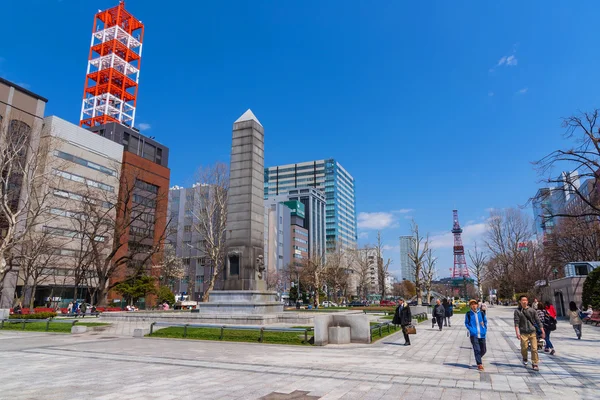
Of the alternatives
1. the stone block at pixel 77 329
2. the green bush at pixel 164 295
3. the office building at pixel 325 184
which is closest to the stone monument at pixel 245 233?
the stone block at pixel 77 329

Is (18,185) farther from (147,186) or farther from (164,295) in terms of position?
(147,186)

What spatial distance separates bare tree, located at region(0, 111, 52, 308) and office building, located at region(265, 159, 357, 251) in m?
109

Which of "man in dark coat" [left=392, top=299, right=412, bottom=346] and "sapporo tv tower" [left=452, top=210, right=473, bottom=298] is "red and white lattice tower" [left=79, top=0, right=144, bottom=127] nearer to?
"man in dark coat" [left=392, top=299, right=412, bottom=346]

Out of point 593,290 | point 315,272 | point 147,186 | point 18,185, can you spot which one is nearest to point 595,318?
point 593,290

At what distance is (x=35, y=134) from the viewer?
42969mm

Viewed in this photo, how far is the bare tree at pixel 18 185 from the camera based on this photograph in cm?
2617

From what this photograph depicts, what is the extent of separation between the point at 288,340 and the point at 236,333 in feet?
9.49

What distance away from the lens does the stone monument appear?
22609 mm

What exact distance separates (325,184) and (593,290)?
131611 mm

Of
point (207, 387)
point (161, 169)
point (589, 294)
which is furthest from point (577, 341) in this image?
point (161, 169)

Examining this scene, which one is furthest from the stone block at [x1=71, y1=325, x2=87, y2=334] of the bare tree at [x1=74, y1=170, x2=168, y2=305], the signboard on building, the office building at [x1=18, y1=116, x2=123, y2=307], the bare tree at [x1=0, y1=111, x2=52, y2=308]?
the signboard on building

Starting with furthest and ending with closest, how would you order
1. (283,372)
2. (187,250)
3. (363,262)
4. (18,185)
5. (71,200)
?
(187,250) → (363,262) → (71,200) → (18,185) → (283,372)

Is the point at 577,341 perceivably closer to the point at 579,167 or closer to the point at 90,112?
the point at 579,167

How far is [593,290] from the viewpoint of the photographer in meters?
25.4
